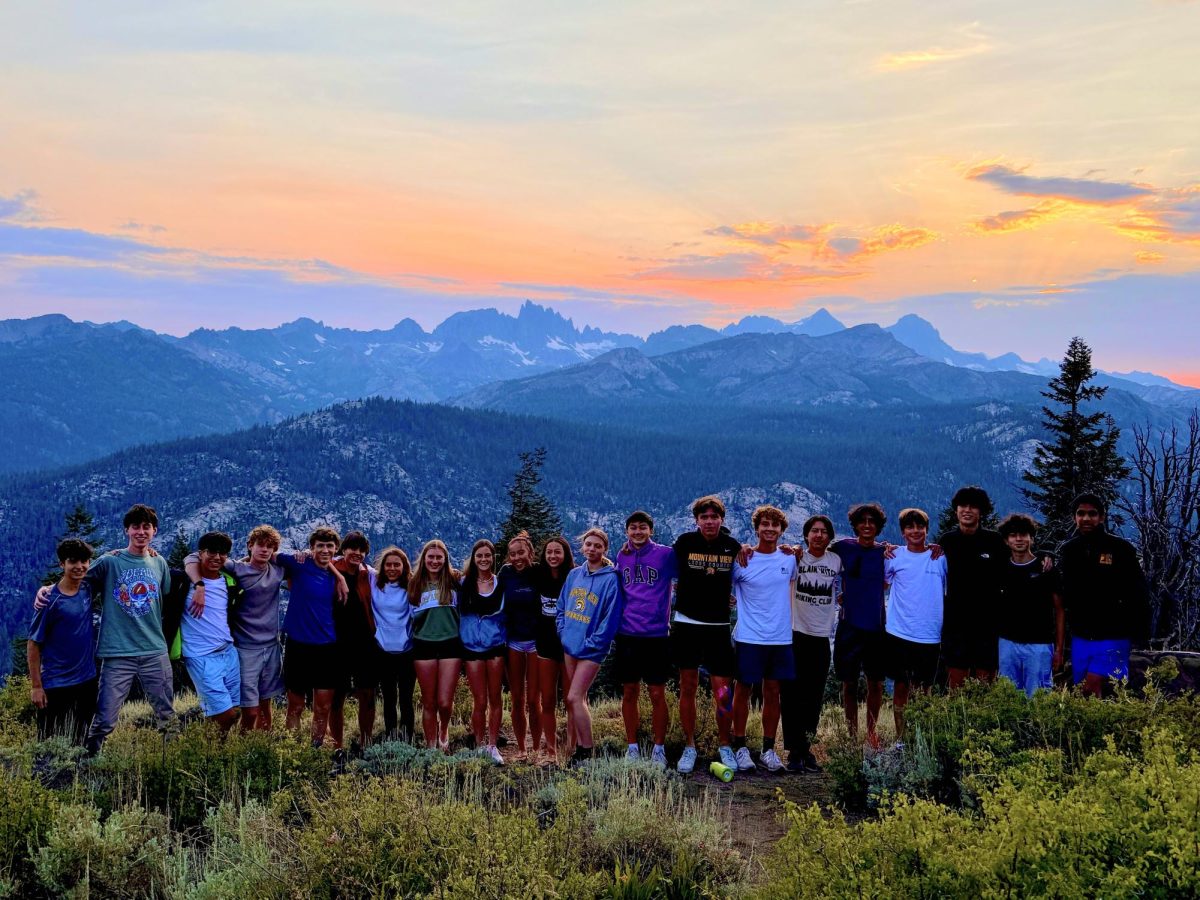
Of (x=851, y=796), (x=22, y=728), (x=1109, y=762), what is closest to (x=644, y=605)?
(x=851, y=796)

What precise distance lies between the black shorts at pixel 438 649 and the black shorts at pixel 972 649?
5046 millimetres

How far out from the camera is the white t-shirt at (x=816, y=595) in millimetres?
7777

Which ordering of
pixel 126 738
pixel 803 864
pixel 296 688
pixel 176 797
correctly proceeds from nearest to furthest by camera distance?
pixel 803 864
pixel 176 797
pixel 126 738
pixel 296 688

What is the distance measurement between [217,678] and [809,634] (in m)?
5.88

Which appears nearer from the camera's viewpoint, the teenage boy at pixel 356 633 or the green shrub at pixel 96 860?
the green shrub at pixel 96 860

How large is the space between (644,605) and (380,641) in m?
2.89

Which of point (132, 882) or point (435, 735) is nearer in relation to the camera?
point (132, 882)

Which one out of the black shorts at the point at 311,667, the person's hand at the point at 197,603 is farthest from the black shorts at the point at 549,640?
the person's hand at the point at 197,603

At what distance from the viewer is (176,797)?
234 inches

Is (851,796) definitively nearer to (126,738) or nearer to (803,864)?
(803,864)

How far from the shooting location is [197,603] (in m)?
7.46

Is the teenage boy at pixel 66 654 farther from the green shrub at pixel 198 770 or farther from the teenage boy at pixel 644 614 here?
the teenage boy at pixel 644 614

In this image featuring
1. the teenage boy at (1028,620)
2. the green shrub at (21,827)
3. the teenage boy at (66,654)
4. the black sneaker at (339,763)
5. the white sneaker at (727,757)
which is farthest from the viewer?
the teenage boy at (1028,620)

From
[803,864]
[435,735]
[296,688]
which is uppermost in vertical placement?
[803,864]
